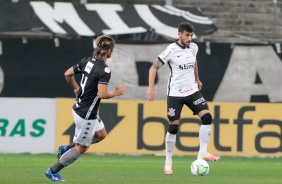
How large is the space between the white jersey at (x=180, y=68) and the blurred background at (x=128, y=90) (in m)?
5.35

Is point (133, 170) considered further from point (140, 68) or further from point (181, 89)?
point (140, 68)

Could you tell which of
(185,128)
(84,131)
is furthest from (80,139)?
(185,128)

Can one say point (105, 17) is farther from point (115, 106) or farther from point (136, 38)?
point (115, 106)

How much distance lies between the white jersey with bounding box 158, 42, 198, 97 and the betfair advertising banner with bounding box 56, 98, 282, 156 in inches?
209

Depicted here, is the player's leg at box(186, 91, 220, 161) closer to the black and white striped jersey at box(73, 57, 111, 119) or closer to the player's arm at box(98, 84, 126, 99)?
the black and white striped jersey at box(73, 57, 111, 119)

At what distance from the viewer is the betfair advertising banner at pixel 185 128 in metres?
19.2

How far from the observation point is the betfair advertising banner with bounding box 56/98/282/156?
1925 centimetres

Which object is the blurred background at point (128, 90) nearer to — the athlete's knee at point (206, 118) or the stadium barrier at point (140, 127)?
the stadium barrier at point (140, 127)

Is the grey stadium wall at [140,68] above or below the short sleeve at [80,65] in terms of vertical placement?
below

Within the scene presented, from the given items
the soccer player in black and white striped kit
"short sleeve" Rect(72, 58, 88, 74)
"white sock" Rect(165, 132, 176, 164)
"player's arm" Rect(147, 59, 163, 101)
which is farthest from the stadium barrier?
the soccer player in black and white striped kit

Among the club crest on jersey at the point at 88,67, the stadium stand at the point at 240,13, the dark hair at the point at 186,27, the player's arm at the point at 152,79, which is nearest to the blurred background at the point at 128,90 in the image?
the stadium stand at the point at 240,13

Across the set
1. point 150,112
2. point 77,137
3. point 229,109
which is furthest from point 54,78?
point 77,137

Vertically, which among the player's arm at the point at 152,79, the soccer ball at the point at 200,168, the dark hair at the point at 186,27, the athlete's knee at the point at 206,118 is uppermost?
the dark hair at the point at 186,27

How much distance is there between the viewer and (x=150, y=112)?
63.6 feet
